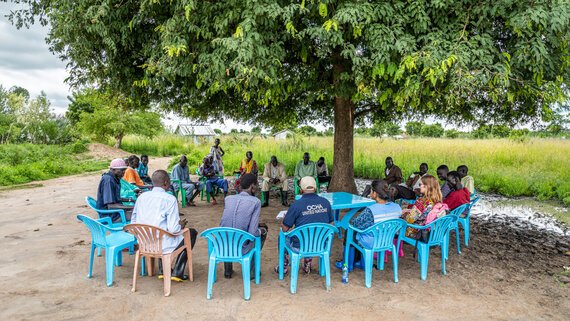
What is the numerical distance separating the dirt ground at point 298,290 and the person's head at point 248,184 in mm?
1172

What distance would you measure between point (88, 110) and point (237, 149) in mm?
18686

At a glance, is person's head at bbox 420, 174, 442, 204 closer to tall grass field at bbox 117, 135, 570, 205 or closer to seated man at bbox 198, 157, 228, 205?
seated man at bbox 198, 157, 228, 205

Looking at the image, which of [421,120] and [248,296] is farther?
[421,120]

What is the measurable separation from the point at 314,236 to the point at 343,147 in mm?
5613

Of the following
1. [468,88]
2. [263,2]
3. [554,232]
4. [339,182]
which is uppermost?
[263,2]

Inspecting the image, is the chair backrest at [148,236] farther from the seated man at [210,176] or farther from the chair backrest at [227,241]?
the seated man at [210,176]

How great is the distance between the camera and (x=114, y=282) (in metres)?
4.33

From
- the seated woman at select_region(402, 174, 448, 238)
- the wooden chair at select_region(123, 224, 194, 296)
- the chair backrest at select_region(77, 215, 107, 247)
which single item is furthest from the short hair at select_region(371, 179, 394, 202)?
the chair backrest at select_region(77, 215, 107, 247)

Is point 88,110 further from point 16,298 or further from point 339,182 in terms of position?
point 16,298

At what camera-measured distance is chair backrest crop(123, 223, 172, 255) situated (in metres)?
3.83

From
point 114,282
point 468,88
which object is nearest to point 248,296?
point 114,282

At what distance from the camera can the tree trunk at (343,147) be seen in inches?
365

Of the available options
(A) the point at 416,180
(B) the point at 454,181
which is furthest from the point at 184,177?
(B) the point at 454,181

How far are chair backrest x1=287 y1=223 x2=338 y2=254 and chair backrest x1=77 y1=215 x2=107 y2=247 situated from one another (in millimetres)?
2248
